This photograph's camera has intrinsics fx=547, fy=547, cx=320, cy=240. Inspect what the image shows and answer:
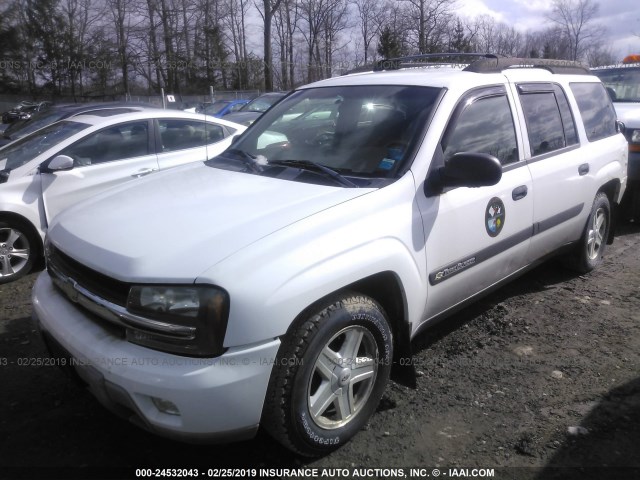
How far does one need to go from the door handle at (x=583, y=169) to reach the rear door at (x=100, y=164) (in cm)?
419

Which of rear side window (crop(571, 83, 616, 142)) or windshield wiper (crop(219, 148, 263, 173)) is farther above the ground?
rear side window (crop(571, 83, 616, 142))

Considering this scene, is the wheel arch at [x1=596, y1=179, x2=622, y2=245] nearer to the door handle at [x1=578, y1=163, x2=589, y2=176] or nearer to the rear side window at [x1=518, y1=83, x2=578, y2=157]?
the door handle at [x1=578, y1=163, x2=589, y2=176]

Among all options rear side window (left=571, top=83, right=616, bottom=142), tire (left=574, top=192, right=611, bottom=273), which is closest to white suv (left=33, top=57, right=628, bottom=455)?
rear side window (left=571, top=83, right=616, bottom=142)

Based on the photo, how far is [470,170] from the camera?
2809mm

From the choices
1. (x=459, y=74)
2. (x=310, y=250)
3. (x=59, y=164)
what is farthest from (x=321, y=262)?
(x=59, y=164)

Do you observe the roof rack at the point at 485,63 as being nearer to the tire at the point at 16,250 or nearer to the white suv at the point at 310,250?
the white suv at the point at 310,250

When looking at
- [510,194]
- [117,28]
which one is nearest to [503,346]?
[510,194]

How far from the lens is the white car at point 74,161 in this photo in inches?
203

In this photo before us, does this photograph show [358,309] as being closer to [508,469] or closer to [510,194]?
[508,469]

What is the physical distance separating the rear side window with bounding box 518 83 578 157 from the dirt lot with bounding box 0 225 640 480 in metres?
1.33

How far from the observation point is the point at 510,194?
3488mm

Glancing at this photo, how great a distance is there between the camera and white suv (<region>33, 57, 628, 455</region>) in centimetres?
215

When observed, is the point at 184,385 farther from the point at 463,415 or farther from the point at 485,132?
the point at 485,132

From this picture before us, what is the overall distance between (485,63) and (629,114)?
4572mm
